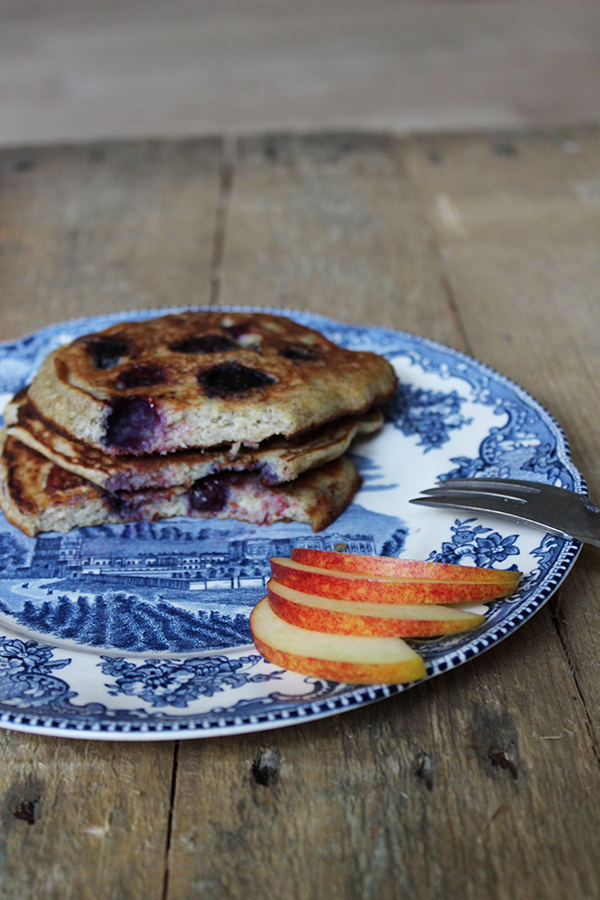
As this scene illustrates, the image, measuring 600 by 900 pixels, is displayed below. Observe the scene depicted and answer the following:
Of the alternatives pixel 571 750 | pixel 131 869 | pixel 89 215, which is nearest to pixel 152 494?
pixel 131 869

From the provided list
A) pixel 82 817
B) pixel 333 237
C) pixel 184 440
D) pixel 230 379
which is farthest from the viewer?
pixel 333 237

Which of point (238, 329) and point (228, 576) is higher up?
point (238, 329)

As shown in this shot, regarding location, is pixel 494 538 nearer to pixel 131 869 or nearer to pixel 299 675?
pixel 299 675

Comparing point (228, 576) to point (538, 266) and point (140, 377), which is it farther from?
point (538, 266)

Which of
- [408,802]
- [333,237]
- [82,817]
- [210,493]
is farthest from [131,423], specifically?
[333,237]

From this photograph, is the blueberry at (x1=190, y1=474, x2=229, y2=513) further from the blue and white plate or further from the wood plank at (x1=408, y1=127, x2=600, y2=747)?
the wood plank at (x1=408, y1=127, x2=600, y2=747)

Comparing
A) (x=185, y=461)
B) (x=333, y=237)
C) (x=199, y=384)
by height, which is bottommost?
(x=333, y=237)

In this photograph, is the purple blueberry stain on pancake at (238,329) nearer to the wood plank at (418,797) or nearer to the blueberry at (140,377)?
the blueberry at (140,377)
